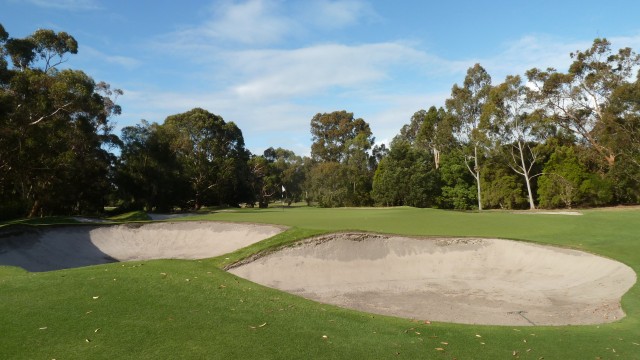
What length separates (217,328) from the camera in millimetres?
6523

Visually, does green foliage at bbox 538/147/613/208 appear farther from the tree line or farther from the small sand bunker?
the small sand bunker

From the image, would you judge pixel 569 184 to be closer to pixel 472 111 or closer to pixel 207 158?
pixel 472 111

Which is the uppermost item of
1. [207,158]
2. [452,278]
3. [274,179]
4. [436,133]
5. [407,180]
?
[436,133]

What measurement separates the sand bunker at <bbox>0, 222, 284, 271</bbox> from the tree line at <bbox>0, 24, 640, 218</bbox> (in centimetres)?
882

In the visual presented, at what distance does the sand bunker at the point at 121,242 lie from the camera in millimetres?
18969

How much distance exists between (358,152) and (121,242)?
52.0 m

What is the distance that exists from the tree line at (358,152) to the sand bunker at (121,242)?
347 inches

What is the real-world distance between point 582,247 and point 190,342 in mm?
15142

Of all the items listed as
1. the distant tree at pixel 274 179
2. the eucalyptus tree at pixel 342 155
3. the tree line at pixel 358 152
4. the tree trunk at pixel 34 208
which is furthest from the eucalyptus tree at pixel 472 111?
the tree trunk at pixel 34 208

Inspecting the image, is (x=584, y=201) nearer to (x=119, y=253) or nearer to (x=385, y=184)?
(x=385, y=184)

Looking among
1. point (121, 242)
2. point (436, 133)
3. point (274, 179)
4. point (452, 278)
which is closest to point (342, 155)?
point (274, 179)

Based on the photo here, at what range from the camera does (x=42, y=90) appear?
28891mm

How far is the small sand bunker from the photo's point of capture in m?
11.8

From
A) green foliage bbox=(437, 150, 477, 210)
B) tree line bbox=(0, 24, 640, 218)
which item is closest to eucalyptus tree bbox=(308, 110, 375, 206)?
tree line bbox=(0, 24, 640, 218)
